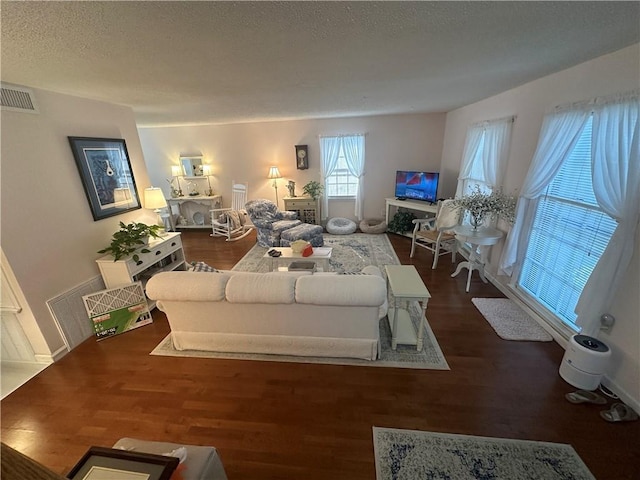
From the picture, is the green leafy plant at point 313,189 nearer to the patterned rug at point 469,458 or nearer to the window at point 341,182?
the window at point 341,182

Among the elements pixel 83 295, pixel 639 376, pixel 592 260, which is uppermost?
pixel 592 260

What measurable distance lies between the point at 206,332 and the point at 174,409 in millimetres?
608


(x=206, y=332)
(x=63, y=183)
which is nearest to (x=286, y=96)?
(x=63, y=183)

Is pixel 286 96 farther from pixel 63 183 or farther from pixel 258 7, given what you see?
pixel 63 183

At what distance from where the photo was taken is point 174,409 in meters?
1.94

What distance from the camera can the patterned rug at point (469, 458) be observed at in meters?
1.50

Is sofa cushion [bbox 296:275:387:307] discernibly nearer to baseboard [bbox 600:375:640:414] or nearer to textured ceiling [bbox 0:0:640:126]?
textured ceiling [bbox 0:0:640:126]

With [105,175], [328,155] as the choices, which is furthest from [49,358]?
[328,155]

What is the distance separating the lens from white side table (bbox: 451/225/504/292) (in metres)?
3.12

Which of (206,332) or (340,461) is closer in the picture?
(340,461)

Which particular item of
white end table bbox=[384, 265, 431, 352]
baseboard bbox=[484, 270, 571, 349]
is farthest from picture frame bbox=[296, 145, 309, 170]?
baseboard bbox=[484, 270, 571, 349]

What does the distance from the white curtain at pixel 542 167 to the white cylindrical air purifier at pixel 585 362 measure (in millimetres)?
1204

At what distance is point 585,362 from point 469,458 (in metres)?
1.18

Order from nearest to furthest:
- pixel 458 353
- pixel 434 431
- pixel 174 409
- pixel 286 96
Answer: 1. pixel 434 431
2. pixel 174 409
3. pixel 458 353
4. pixel 286 96
